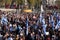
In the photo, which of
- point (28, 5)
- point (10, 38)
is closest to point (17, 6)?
point (28, 5)

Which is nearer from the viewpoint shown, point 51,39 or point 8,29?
point 51,39

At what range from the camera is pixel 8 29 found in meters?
17.4

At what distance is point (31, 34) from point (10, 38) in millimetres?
1716

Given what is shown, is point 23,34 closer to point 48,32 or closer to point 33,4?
point 48,32

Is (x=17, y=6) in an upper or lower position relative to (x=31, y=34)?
lower

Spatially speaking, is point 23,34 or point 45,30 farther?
point 45,30

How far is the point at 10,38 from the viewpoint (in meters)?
14.8

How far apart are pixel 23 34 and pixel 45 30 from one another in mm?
1678

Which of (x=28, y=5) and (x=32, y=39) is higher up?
(x=32, y=39)

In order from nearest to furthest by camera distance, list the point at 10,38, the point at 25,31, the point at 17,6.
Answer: the point at 10,38 < the point at 25,31 < the point at 17,6

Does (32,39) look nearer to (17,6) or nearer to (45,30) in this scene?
(45,30)

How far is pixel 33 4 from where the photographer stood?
4797cm

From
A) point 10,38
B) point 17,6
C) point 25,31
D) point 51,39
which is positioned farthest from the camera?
point 17,6

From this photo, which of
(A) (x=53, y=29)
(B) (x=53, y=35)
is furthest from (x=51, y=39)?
(A) (x=53, y=29)
